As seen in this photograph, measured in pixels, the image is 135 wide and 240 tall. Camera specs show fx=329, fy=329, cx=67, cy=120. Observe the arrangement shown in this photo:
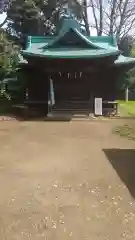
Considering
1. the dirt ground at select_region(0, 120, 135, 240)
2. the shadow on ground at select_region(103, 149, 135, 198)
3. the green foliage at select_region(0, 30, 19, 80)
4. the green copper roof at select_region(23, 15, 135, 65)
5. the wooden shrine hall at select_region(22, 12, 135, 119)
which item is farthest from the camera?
the green foliage at select_region(0, 30, 19, 80)

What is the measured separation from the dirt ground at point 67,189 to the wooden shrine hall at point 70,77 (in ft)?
26.2

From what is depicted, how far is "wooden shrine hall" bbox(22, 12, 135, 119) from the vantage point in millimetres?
18656

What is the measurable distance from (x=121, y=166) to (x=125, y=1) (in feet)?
108

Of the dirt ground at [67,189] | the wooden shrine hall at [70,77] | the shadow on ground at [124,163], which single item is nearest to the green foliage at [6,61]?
the wooden shrine hall at [70,77]

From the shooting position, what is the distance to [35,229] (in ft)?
13.8

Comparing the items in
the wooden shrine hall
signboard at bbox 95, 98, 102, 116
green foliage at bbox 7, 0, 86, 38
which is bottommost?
signboard at bbox 95, 98, 102, 116

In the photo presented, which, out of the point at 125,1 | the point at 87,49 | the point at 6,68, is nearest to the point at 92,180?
the point at 87,49

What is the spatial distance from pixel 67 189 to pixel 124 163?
2.40 m

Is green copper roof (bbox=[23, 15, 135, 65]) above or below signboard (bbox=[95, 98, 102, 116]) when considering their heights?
above

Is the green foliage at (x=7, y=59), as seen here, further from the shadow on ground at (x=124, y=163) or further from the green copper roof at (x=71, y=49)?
the shadow on ground at (x=124, y=163)

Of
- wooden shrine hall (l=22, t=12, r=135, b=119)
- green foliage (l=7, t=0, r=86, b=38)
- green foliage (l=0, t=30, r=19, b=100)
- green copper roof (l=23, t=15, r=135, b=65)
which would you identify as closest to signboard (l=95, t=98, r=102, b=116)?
wooden shrine hall (l=22, t=12, r=135, b=119)

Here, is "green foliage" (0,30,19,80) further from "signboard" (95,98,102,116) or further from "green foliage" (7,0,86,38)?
"green foliage" (7,0,86,38)

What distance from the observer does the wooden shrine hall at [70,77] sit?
1866cm

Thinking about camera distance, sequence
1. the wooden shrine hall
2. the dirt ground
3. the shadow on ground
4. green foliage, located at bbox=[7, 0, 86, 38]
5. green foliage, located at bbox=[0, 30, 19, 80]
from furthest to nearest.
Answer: green foliage, located at bbox=[7, 0, 86, 38] → green foliage, located at bbox=[0, 30, 19, 80] → the wooden shrine hall → the shadow on ground → the dirt ground
